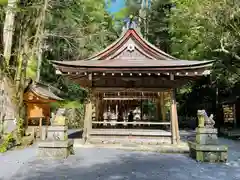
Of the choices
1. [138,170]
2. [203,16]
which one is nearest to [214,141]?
[138,170]

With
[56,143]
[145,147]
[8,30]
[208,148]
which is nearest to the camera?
[208,148]

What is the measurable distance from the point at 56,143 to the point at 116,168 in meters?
2.20

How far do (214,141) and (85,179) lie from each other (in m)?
4.08

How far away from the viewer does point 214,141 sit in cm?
712

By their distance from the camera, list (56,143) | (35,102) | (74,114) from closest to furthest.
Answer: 1. (56,143)
2. (35,102)
3. (74,114)

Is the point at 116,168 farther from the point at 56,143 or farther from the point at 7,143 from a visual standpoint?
the point at 7,143

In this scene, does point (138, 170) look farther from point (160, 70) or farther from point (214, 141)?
point (160, 70)

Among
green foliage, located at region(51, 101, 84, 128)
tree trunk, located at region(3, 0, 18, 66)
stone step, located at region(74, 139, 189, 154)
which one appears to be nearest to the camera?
stone step, located at region(74, 139, 189, 154)

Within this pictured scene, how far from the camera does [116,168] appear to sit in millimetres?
6164

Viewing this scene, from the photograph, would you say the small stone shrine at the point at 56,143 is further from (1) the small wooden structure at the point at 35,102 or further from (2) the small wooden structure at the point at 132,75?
(1) the small wooden structure at the point at 35,102

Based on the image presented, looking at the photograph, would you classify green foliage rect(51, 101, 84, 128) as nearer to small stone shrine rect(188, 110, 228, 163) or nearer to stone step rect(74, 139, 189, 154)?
stone step rect(74, 139, 189, 154)

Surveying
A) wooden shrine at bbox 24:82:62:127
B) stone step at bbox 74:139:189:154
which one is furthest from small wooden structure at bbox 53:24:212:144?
wooden shrine at bbox 24:82:62:127

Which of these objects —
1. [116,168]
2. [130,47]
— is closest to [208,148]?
[116,168]

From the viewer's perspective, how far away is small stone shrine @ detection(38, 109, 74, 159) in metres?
7.30
